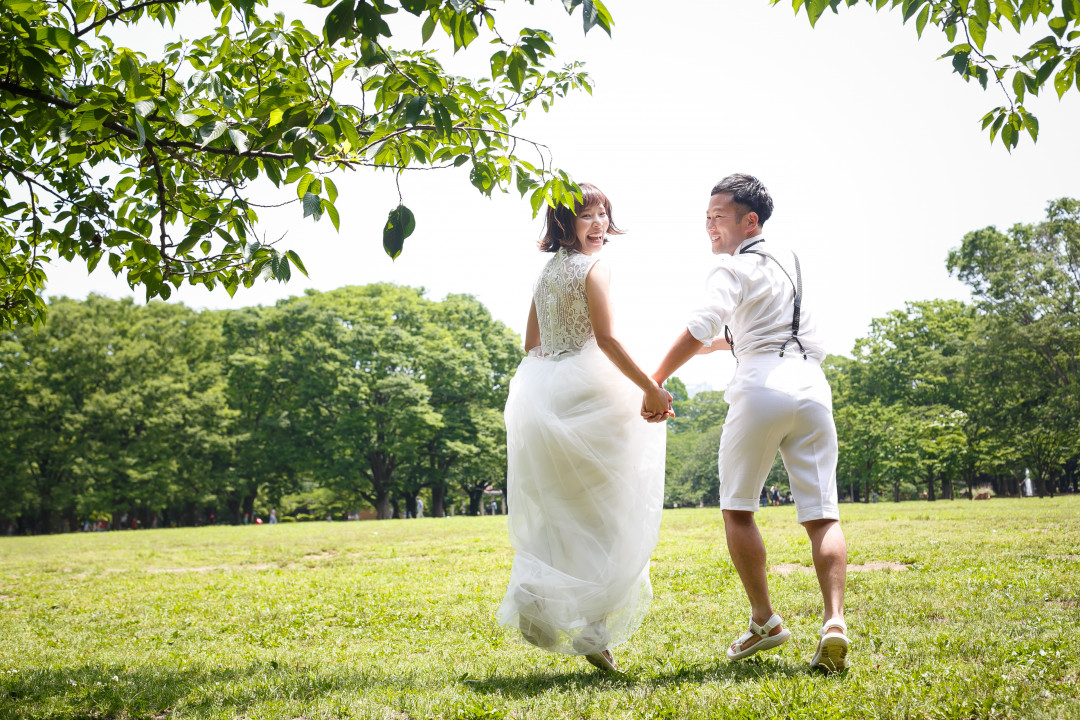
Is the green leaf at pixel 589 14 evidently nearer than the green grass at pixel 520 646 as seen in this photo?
Yes

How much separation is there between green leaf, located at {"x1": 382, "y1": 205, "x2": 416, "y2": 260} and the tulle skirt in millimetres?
1616

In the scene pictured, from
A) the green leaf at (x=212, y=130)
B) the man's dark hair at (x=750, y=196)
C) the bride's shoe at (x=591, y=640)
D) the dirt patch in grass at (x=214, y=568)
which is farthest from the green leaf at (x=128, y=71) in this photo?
the dirt patch in grass at (x=214, y=568)

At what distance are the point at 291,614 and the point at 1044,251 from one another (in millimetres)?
42984

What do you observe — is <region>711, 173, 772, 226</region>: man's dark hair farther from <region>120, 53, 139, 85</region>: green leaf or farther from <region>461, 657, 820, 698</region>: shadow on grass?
<region>120, 53, 139, 85</region>: green leaf

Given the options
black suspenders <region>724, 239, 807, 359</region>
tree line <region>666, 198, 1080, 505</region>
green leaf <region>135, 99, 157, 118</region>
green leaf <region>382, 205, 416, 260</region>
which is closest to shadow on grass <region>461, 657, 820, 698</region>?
black suspenders <region>724, 239, 807, 359</region>

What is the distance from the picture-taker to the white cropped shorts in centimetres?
403

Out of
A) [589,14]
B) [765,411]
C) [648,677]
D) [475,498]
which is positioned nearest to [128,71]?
[589,14]

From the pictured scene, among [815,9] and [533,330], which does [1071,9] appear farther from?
[533,330]

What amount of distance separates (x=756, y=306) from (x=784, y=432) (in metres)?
0.72

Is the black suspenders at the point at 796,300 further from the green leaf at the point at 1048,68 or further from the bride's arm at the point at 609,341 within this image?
the green leaf at the point at 1048,68

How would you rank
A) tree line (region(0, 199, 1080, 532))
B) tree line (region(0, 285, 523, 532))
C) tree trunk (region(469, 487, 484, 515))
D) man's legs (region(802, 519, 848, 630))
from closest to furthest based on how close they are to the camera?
man's legs (region(802, 519, 848, 630)) → tree line (region(0, 199, 1080, 532)) → tree line (region(0, 285, 523, 532)) → tree trunk (region(469, 487, 484, 515))

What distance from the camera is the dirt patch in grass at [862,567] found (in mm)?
7765

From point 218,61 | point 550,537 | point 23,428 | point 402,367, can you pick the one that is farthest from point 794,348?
point 23,428

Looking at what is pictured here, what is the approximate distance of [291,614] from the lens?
23.4 ft
